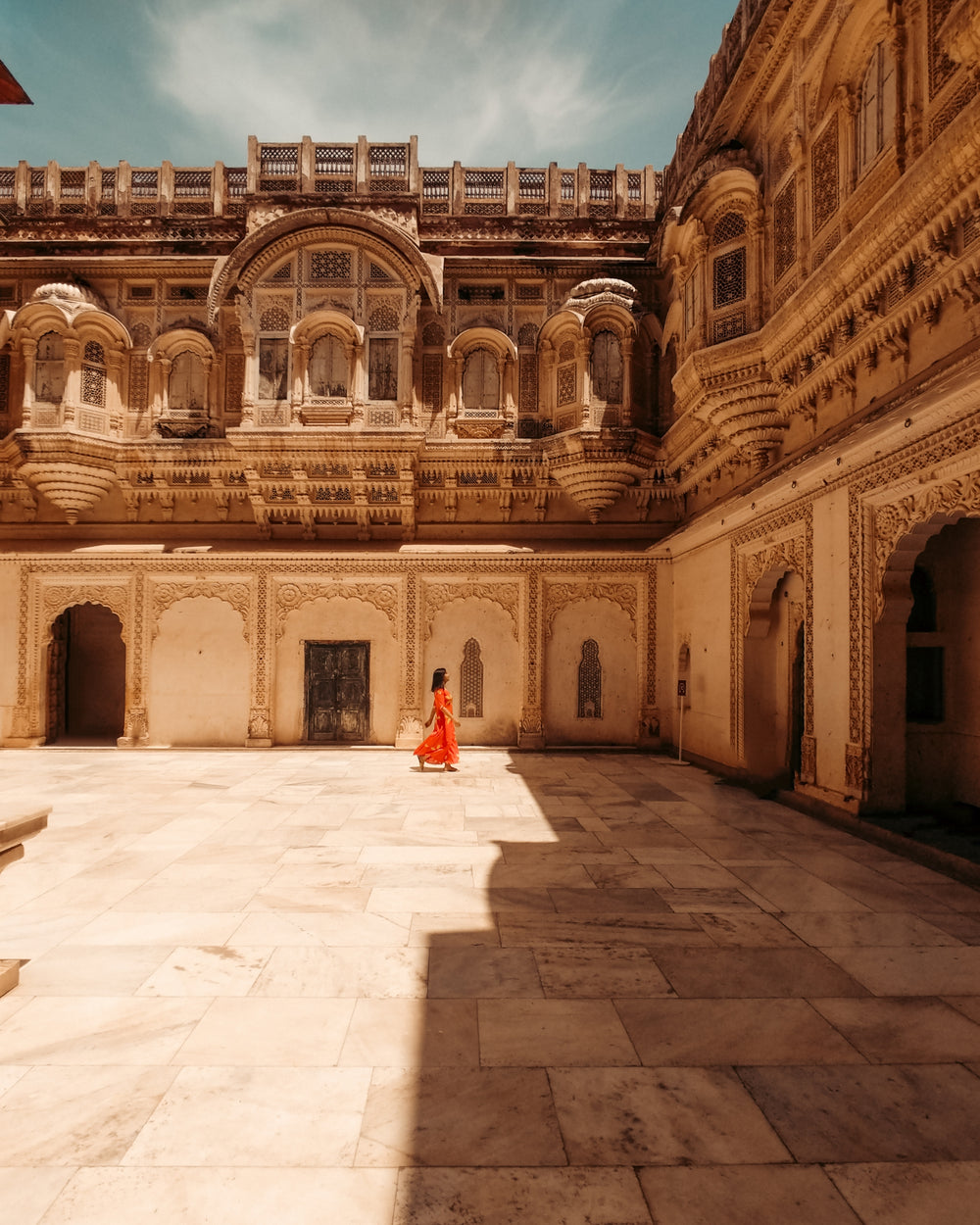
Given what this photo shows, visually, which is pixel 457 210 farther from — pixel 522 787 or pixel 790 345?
pixel 522 787

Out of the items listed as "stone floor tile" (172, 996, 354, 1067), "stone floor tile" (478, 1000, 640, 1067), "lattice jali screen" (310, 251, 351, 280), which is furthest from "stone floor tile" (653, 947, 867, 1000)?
"lattice jali screen" (310, 251, 351, 280)

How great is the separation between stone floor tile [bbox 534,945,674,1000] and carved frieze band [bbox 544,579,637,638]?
890 centimetres

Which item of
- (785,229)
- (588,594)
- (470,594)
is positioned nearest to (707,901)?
(785,229)

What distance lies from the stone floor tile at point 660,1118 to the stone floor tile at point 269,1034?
95 centimetres

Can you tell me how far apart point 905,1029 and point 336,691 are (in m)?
10.5

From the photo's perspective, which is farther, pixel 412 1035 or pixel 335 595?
pixel 335 595

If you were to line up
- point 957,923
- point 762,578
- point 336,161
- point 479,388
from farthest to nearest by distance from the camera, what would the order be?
1. point 479,388
2. point 336,161
3. point 762,578
4. point 957,923

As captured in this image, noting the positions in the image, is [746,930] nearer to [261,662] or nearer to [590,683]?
[590,683]

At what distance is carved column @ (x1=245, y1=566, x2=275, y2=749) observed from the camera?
12234 millimetres

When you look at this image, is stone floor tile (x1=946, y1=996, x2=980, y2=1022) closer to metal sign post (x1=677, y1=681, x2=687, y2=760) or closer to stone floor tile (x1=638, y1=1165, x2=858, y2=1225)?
stone floor tile (x1=638, y1=1165, x2=858, y2=1225)

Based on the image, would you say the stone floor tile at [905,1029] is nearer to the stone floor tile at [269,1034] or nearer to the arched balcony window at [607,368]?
the stone floor tile at [269,1034]

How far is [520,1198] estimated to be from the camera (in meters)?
2.07

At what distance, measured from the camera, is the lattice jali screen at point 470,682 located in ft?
40.8

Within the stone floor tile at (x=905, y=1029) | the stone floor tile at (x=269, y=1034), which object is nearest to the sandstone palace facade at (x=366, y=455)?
the stone floor tile at (x=905, y=1029)
